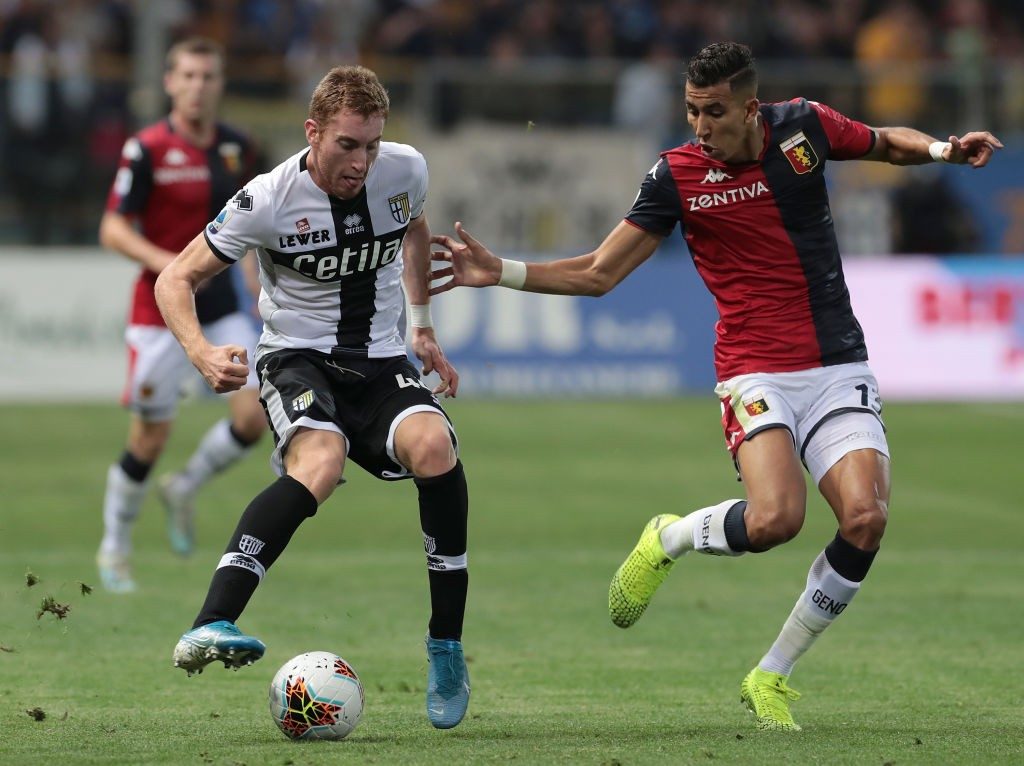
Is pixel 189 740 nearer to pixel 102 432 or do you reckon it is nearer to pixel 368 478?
pixel 368 478

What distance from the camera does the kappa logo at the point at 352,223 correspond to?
6324mm

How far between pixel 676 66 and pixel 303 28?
4748mm

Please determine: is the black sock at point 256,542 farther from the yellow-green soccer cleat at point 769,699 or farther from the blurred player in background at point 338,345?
the yellow-green soccer cleat at point 769,699

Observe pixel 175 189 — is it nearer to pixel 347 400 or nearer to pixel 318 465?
pixel 347 400

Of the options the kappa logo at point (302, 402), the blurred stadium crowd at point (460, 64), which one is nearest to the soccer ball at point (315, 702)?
the kappa logo at point (302, 402)

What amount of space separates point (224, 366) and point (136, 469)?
426cm

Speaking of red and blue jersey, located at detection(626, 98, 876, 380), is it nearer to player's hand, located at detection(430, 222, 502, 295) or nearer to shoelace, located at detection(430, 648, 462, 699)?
player's hand, located at detection(430, 222, 502, 295)

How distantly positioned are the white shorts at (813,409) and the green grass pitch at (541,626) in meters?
1.00

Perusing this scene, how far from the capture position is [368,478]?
14.5 meters

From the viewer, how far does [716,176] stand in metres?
6.68

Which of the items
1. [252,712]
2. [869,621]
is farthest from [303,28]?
[252,712]

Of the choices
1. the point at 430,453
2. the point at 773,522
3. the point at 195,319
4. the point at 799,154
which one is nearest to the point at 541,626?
the point at 773,522

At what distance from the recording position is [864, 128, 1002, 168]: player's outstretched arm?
6633 mm

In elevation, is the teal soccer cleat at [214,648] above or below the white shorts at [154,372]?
below
